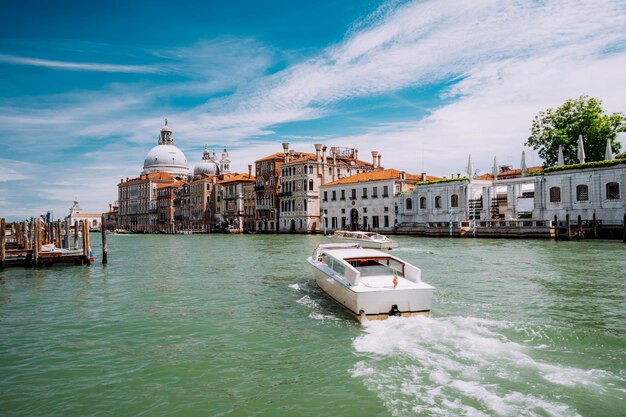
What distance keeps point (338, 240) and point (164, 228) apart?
72123mm

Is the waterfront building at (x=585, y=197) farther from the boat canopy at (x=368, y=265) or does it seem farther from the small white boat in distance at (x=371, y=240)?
the boat canopy at (x=368, y=265)

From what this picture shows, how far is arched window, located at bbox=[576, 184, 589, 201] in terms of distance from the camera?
125 feet

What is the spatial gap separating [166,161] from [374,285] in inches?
4708

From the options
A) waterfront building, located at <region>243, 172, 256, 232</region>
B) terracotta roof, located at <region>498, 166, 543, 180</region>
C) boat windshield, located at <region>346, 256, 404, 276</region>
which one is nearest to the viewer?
boat windshield, located at <region>346, 256, 404, 276</region>

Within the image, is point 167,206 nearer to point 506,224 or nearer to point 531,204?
point 506,224

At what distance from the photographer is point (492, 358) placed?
7.71 m

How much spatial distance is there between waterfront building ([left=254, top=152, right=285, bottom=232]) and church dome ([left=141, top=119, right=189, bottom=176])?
5203 centimetres

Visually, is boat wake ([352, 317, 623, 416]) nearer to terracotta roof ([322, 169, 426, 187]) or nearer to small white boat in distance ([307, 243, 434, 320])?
small white boat in distance ([307, 243, 434, 320])

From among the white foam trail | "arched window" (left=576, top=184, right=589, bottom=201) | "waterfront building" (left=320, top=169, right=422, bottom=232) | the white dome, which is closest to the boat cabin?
the white foam trail

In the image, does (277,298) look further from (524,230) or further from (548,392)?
(524,230)

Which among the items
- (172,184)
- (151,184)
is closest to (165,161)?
(151,184)

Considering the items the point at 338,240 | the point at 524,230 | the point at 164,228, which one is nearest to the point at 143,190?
the point at 164,228

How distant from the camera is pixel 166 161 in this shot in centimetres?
12306

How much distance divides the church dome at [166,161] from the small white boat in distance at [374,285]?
116054mm
